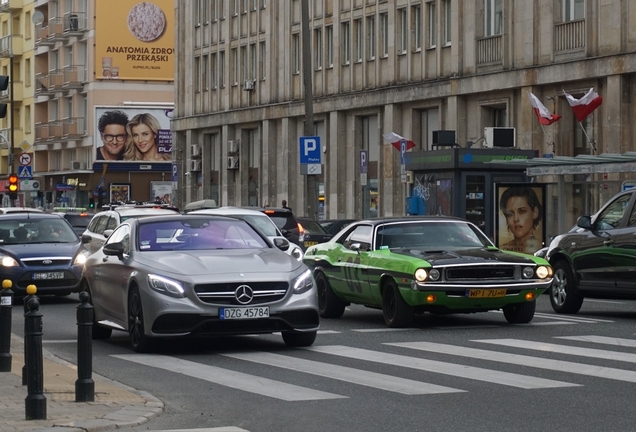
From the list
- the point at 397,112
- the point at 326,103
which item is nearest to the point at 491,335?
the point at 397,112

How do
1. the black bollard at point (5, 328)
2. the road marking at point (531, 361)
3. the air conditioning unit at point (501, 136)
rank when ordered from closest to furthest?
the road marking at point (531, 361) < the black bollard at point (5, 328) < the air conditioning unit at point (501, 136)

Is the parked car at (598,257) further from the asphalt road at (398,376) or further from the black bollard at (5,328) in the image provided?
the black bollard at (5,328)

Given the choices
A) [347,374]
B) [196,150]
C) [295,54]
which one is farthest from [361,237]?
[196,150]

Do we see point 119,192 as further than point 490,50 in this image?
Yes

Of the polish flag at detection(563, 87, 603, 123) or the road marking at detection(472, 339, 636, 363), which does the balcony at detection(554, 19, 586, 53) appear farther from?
the road marking at detection(472, 339, 636, 363)

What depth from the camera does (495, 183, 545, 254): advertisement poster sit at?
3008cm

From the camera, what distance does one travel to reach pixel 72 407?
33.2ft

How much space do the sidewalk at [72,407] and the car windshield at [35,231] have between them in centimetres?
1312

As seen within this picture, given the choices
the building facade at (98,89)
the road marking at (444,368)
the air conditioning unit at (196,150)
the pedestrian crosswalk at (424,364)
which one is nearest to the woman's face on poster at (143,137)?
the building facade at (98,89)

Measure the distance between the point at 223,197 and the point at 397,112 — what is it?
727 inches

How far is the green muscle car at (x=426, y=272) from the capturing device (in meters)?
16.9

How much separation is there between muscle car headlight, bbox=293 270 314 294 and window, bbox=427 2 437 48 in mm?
35213

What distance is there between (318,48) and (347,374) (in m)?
46.5

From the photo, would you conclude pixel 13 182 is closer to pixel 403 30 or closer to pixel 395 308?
pixel 403 30
